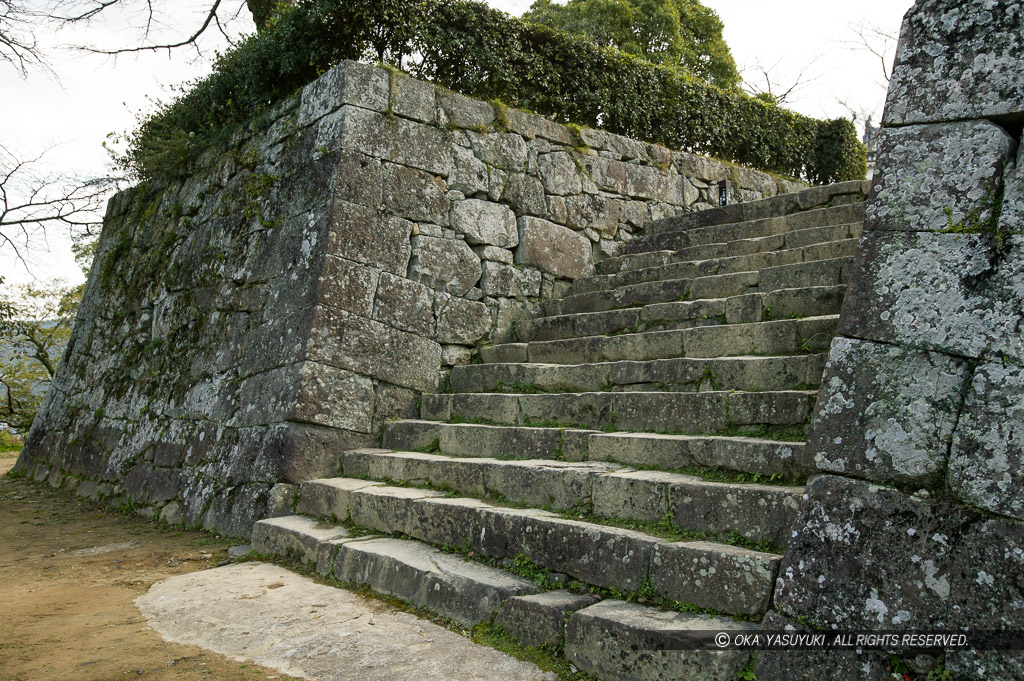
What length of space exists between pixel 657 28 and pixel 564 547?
1509 centimetres

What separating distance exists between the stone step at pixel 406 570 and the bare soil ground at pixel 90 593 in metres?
0.62

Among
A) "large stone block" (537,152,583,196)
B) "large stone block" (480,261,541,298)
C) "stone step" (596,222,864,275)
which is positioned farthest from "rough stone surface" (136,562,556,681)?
"large stone block" (537,152,583,196)

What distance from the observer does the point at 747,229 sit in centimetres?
635

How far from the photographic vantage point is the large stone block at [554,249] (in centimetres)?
662

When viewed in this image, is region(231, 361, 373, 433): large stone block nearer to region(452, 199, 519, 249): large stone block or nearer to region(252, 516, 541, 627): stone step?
region(252, 516, 541, 627): stone step

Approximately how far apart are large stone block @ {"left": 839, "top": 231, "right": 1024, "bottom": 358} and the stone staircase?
67 cm

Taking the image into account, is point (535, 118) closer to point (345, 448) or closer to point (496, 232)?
point (496, 232)

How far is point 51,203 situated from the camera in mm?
11508

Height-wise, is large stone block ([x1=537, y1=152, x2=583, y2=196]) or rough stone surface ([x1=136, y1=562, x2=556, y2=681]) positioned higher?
large stone block ([x1=537, y1=152, x2=583, y2=196])

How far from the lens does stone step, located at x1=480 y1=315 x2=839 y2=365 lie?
400 cm

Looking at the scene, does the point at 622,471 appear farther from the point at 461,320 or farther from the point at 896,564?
the point at 461,320

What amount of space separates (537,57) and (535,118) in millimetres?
645

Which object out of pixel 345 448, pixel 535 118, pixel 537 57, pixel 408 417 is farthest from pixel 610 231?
pixel 345 448

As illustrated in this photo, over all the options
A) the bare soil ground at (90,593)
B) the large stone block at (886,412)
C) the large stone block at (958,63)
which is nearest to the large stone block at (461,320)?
the bare soil ground at (90,593)
